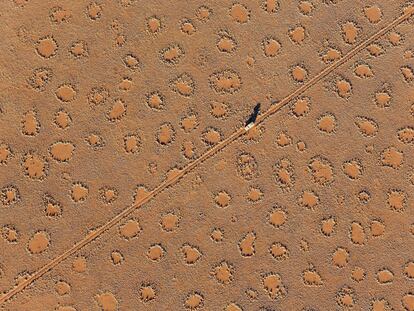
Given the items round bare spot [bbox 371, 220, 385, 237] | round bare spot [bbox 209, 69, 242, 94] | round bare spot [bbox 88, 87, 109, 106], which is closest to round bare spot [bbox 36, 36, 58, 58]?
round bare spot [bbox 88, 87, 109, 106]

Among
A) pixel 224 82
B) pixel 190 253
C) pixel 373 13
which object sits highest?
pixel 224 82

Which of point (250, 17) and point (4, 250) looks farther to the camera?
point (250, 17)

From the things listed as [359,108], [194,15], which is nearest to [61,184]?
[194,15]

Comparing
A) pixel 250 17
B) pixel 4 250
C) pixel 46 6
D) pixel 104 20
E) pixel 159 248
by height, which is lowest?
pixel 159 248

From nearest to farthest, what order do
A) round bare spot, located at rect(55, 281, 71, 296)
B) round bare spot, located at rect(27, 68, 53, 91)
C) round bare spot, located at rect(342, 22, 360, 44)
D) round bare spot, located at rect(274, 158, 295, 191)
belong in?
round bare spot, located at rect(55, 281, 71, 296) < round bare spot, located at rect(27, 68, 53, 91) < round bare spot, located at rect(274, 158, 295, 191) < round bare spot, located at rect(342, 22, 360, 44)

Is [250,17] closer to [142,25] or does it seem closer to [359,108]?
[142,25]

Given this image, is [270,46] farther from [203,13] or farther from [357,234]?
[357,234]

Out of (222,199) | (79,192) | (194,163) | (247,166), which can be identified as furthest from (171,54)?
(79,192)

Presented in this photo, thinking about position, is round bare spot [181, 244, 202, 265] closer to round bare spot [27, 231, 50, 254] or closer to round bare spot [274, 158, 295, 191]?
round bare spot [274, 158, 295, 191]
